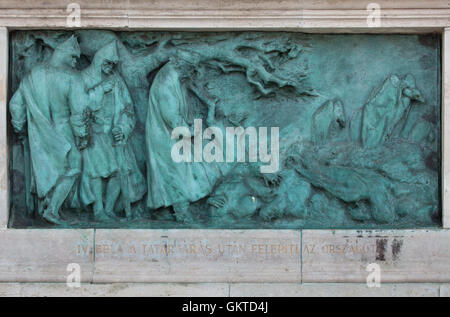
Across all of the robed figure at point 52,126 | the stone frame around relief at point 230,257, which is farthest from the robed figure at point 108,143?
the stone frame around relief at point 230,257

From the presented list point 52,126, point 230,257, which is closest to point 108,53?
point 52,126

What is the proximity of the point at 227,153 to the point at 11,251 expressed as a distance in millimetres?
2564

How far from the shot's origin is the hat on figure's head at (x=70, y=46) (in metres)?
8.62

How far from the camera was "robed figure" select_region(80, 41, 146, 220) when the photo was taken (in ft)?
28.5

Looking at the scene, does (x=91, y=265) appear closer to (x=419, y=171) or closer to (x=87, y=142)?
(x=87, y=142)

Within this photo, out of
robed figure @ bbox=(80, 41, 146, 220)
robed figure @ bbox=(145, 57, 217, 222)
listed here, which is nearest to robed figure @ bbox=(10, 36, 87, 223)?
robed figure @ bbox=(80, 41, 146, 220)

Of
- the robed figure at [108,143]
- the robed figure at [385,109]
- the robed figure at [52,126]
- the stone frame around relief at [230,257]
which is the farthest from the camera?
the robed figure at [385,109]

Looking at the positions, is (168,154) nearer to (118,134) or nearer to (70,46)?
(118,134)

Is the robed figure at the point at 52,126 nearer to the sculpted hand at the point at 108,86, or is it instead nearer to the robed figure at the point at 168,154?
the sculpted hand at the point at 108,86

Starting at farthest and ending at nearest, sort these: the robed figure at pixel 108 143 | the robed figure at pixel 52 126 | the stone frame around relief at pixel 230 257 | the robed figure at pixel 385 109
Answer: the robed figure at pixel 385 109 < the robed figure at pixel 108 143 < the robed figure at pixel 52 126 < the stone frame around relief at pixel 230 257

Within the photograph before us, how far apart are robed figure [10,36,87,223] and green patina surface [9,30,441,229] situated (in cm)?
1

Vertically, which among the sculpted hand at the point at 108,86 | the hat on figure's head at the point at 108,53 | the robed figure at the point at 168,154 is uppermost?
the hat on figure's head at the point at 108,53

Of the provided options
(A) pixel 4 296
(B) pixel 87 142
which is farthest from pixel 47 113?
(A) pixel 4 296

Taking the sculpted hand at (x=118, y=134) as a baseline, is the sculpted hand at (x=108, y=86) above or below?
above
